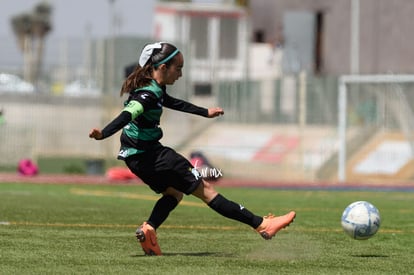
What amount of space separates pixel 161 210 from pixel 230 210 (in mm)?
677

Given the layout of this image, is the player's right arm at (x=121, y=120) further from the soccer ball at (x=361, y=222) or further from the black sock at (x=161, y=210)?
the soccer ball at (x=361, y=222)

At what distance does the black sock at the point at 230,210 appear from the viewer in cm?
1036

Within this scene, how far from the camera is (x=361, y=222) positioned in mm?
10805

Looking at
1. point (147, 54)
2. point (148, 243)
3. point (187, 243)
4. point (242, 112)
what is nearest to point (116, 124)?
point (147, 54)

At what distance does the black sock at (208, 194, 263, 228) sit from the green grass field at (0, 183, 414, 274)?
314 millimetres

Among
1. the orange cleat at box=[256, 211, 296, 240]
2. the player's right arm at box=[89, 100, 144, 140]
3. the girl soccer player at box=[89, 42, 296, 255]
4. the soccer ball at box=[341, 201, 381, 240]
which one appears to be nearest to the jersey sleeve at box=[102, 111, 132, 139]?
the player's right arm at box=[89, 100, 144, 140]

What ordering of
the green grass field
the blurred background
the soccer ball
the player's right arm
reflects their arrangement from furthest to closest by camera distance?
the blurred background < the soccer ball < the player's right arm < the green grass field

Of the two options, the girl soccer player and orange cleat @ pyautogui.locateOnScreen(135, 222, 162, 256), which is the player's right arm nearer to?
the girl soccer player

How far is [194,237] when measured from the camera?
39.8ft

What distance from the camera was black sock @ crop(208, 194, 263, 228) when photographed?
10.4m

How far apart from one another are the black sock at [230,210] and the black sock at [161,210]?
1.52 feet

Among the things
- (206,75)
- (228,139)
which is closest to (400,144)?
(228,139)

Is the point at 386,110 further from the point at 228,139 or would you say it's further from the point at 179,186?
the point at 179,186

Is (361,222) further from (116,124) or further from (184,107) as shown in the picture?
(116,124)
